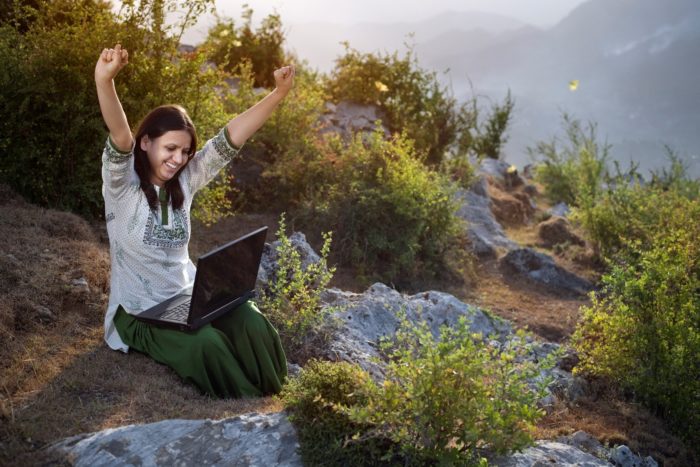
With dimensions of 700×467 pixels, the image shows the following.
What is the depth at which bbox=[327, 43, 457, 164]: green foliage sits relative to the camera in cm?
1320

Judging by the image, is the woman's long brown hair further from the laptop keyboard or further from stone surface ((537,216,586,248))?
stone surface ((537,216,586,248))

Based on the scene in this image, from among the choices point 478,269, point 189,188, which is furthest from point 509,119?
point 189,188

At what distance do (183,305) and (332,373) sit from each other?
121 centimetres

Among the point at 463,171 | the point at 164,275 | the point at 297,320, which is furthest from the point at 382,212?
the point at 164,275

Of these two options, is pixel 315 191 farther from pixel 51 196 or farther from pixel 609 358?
pixel 609 358

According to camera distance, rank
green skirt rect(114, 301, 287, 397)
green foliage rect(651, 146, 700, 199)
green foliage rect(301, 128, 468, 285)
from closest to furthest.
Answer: green skirt rect(114, 301, 287, 397), green foliage rect(301, 128, 468, 285), green foliage rect(651, 146, 700, 199)

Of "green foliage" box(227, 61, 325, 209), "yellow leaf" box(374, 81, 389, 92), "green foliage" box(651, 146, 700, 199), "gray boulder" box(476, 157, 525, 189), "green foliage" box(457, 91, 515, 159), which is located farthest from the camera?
"green foliage" box(457, 91, 515, 159)

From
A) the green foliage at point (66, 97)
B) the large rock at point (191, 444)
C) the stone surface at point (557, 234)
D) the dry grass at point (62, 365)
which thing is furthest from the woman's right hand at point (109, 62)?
the stone surface at point (557, 234)

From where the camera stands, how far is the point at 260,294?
5.82m

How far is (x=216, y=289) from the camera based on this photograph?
4074 millimetres

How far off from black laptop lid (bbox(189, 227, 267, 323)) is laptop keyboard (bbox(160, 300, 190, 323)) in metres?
0.13

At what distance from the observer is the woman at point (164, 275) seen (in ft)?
13.6

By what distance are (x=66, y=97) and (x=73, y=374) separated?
123 inches

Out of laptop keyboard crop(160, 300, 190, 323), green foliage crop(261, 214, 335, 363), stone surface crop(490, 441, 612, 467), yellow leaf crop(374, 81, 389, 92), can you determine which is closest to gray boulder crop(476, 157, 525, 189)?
yellow leaf crop(374, 81, 389, 92)
